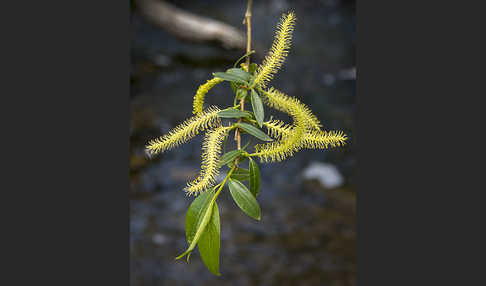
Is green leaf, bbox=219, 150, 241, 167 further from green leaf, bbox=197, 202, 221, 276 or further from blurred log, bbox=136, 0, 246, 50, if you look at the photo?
blurred log, bbox=136, 0, 246, 50

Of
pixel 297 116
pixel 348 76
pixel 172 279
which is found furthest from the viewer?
pixel 348 76

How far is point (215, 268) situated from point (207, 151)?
216 mm

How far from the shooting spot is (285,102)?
69 cm

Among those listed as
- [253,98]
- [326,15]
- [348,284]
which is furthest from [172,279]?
[326,15]

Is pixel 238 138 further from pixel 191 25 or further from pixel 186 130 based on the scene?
pixel 191 25

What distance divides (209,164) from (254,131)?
11 centimetres

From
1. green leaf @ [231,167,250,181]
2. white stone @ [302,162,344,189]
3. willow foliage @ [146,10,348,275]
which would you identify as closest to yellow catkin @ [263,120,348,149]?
willow foliage @ [146,10,348,275]

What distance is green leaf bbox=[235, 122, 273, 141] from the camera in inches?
26.4

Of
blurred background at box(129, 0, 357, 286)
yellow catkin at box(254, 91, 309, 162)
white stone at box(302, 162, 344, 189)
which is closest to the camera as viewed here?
yellow catkin at box(254, 91, 309, 162)

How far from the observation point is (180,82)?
2723 millimetres

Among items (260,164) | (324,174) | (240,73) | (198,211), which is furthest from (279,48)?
(324,174)

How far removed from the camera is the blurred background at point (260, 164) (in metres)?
2.00

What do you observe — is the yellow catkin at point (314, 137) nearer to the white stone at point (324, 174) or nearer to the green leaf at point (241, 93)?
the green leaf at point (241, 93)

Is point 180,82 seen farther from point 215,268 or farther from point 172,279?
point 215,268
